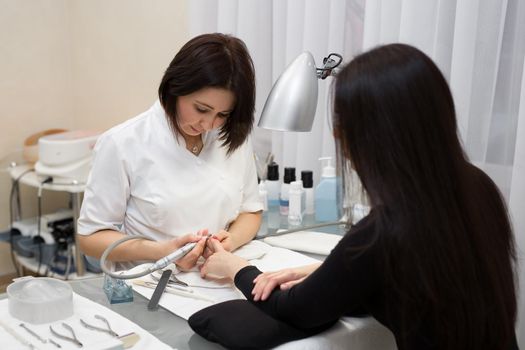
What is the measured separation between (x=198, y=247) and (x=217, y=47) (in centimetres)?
48

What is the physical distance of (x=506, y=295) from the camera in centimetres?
104

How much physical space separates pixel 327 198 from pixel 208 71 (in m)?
0.64

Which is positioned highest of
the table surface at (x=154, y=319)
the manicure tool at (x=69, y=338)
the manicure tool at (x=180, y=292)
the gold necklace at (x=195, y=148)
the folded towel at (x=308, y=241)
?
the gold necklace at (x=195, y=148)

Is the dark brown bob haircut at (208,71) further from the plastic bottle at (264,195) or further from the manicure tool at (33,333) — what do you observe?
the manicure tool at (33,333)

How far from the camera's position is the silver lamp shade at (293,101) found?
4.44 feet

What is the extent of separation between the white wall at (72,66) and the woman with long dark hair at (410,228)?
76.3 inches

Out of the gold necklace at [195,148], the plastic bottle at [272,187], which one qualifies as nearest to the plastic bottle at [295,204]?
the plastic bottle at [272,187]

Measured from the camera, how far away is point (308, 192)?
1.95 meters

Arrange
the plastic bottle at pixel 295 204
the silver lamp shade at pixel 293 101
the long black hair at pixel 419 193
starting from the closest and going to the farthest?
the long black hair at pixel 419 193
the silver lamp shade at pixel 293 101
the plastic bottle at pixel 295 204

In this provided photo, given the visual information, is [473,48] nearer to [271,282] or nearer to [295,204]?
[295,204]

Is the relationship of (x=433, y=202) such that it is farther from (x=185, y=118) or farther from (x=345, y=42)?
(x=345, y=42)

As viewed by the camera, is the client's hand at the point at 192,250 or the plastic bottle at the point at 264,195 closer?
the client's hand at the point at 192,250

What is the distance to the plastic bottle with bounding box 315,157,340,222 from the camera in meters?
1.87

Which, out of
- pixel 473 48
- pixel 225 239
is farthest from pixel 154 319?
pixel 473 48
